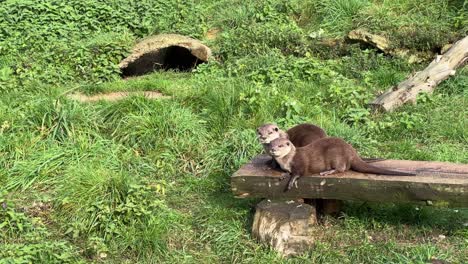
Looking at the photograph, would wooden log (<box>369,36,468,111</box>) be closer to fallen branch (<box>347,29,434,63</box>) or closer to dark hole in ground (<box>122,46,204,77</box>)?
fallen branch (<box>347,29,434,63</box>)

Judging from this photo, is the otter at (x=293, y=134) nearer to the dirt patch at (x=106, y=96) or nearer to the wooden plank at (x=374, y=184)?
the wooden plank at (x=374, y=184)

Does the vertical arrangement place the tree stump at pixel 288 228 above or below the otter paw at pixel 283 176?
below

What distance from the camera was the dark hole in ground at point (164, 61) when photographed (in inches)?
387

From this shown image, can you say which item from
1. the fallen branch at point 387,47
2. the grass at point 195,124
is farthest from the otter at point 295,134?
the fallen branch at point 387,47

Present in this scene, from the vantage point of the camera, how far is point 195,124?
7070 millimetres

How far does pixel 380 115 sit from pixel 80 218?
362 centimetres

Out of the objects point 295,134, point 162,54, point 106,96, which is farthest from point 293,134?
point 162,54

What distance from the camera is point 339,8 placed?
10445mm

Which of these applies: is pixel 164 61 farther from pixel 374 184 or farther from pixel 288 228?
pixel 374 184

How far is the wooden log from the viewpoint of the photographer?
305 inches

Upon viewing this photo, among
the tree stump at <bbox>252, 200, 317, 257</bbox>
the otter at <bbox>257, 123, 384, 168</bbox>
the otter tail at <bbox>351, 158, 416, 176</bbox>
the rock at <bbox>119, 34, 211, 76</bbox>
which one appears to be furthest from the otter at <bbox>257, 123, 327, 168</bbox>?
the rock at <bbox>119, 34, 211, 76</bbox>

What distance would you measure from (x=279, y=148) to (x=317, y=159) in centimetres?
29

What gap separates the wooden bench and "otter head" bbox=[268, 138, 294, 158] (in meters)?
0.17

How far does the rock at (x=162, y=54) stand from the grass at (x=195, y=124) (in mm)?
198
